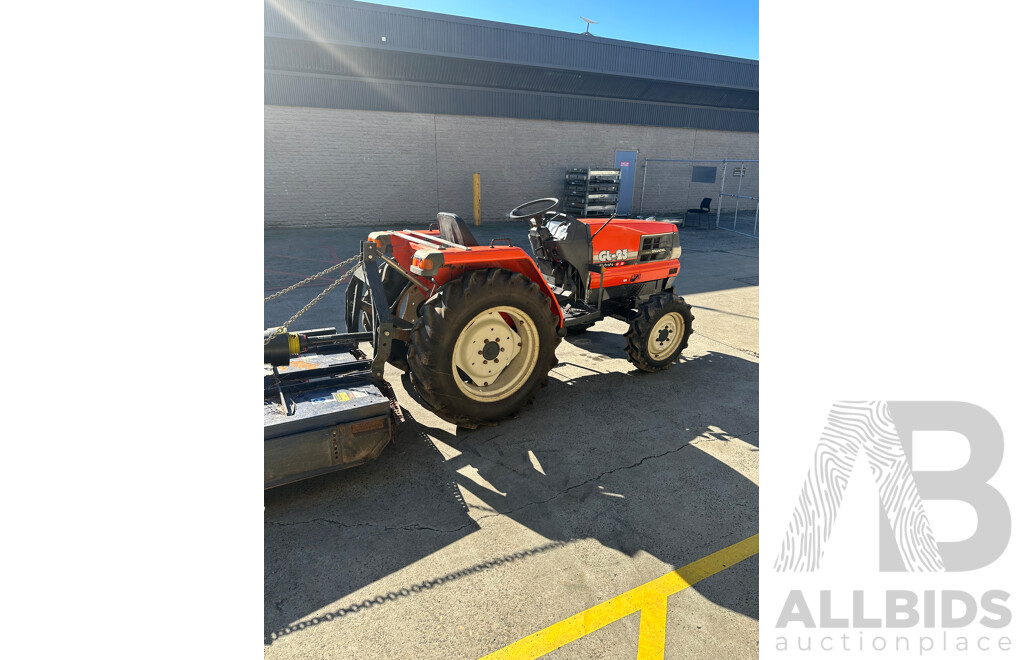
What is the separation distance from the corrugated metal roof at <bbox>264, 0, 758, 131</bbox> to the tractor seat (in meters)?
11.4

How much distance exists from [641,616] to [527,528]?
687mm

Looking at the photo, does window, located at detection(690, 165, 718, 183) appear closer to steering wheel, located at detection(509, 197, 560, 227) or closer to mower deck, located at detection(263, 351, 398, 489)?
steering wheel, located at detection(509, 197, 560, 227)

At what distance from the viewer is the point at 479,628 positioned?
2.02 metres

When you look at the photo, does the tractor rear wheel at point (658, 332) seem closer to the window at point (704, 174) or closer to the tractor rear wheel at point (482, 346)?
the tractor rear wheel at point (482, 346)

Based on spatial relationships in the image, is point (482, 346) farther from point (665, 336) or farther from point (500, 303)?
point (665, 336)

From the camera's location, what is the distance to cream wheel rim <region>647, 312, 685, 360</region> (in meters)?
4.48

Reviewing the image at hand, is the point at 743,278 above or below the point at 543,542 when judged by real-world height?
above

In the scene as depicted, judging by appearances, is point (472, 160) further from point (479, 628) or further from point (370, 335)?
point (479, 628)

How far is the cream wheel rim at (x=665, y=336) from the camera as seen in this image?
14.7 feet

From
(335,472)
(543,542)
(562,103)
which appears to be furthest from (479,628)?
(562,103)

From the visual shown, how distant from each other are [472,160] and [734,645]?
47.7ft

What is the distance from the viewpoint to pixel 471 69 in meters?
14.0

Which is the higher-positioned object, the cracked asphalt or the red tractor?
the red tractor

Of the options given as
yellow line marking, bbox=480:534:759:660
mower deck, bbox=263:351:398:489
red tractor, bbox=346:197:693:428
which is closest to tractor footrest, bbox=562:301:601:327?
red tractor, bbox=346:197:693:428
